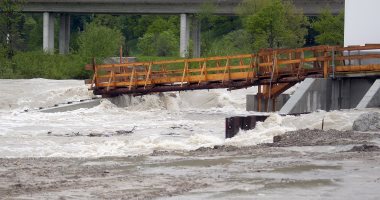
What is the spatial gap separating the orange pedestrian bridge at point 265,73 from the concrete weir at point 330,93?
1.03ft

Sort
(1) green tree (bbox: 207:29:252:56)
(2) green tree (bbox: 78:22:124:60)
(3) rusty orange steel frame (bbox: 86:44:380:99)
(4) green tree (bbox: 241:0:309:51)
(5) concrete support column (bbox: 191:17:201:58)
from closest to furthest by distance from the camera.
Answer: (3) rusty orange steel frame (bbox: 86:44:380:99) < (2) green tree (bbox: 78:22:124:60) < (4) green tree (bbox: 241:0:309:51) < (1) green tree (bbox: 207:29:252:56) < (5) concrete support column (bbox: 191:17:201:58)

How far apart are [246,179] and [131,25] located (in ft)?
326

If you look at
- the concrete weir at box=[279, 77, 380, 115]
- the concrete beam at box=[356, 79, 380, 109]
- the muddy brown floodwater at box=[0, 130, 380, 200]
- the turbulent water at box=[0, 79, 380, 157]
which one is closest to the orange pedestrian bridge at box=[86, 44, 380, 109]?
the concrete weir at box=[279, 77, 380, 115]

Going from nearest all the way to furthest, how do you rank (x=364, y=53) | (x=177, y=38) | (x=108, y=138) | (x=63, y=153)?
(x=63, y=153) → (x=108, y=138) → (x=364, y=53) → (x=177, y=38)

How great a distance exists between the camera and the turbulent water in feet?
73.9

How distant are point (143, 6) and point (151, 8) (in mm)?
768

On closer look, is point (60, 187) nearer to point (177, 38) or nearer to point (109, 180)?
point (109, 180)

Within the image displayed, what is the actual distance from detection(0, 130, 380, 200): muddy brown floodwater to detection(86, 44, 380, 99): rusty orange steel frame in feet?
45.1

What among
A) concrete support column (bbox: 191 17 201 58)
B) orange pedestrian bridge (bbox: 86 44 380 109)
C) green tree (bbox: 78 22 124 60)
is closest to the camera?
orange pedestrian bridge (bbox: 86 44 380 109)

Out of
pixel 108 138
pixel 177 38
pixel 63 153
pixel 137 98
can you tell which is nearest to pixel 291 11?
pixel 177 38

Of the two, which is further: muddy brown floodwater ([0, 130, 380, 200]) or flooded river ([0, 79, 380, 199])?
flooded river ([0, 79, 380, 199])

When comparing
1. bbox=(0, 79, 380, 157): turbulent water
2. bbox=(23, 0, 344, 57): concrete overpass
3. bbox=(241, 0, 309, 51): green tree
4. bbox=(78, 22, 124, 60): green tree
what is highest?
bbox=(23, 0, 344, 57): concrete overpass

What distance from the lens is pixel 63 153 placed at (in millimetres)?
21172

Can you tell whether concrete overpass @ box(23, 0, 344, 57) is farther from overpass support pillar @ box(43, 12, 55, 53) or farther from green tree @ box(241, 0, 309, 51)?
green tree @ box(241, 0, 309, 51)
